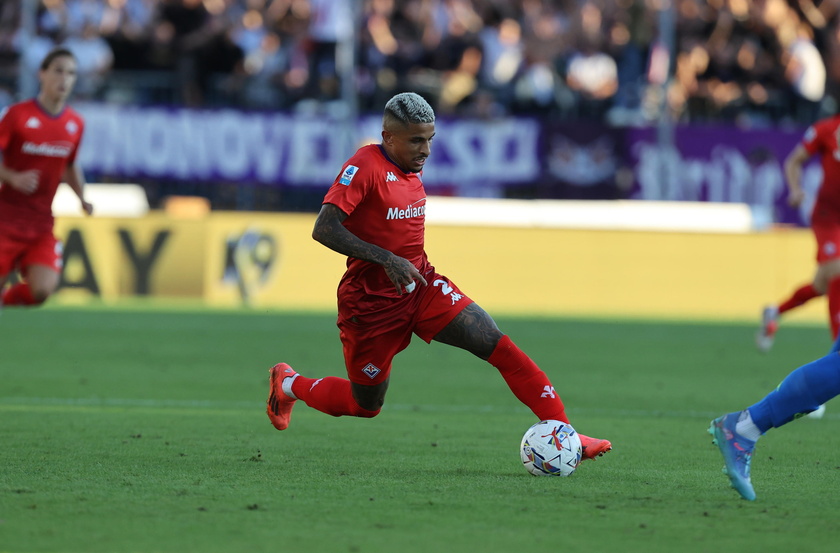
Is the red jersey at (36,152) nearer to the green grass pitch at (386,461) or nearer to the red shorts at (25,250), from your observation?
the red shorts at (25,250)

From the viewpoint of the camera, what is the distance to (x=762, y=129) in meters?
19.9

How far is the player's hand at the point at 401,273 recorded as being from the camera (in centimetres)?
615

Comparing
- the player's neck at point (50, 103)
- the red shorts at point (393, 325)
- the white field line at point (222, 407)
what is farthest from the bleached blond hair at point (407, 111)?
the player's neck at point (50, 103)

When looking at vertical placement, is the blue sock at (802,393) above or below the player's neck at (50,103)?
below

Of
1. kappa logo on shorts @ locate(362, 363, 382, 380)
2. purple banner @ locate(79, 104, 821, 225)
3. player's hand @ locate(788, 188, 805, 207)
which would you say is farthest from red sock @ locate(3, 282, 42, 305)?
purple banner @ locate(79, 104, 821, 225)

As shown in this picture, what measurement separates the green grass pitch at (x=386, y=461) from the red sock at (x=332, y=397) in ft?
0.71

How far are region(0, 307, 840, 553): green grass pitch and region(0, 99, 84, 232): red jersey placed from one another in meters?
1.29

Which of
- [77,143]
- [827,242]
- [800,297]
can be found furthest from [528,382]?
[800,297]

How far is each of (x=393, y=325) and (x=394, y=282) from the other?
1.70ft

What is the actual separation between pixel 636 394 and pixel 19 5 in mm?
13899

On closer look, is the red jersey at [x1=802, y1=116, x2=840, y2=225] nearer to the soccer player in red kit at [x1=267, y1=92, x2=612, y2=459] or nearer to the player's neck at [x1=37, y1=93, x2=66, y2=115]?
the soccer player in red kit at [x1=267, y1=92, x2=612, y2=459]

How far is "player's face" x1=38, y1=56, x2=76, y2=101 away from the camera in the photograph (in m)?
9.73

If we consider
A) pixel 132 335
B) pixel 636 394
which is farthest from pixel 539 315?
pixel 636 394

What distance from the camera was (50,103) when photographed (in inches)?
395
